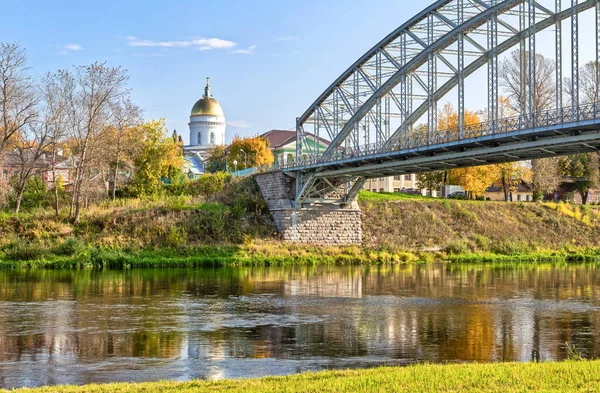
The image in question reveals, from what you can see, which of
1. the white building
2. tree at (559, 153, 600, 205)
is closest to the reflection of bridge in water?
tree at (559, 153, 600, 205)

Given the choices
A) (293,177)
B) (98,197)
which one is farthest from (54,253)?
(293,177)

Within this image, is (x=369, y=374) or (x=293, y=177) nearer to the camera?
(x=369, y=374)

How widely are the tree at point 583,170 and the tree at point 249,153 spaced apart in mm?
32738

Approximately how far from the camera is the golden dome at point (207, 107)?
128 meters

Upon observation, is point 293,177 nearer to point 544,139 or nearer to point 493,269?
point 493,269

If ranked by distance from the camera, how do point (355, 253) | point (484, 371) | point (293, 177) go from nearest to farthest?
1. point (484, 371)
2. point (355, 253)
3. point (293, 177)

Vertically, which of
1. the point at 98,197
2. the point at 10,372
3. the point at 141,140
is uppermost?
the point at 141,140

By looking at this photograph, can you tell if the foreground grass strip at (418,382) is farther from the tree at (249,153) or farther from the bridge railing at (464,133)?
the tree at (249,153)

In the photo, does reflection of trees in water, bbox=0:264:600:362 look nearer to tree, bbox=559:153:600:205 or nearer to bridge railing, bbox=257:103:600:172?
bridge railing, bbox=257:103:600:172

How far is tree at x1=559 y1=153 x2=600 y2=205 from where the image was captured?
78.9 metres

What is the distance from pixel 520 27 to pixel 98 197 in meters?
33.9

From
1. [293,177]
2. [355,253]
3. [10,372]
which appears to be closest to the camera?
[10,372]

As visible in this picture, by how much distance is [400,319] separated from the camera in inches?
974

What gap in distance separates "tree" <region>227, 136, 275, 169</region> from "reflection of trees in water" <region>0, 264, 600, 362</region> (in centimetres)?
Answer: 4855
